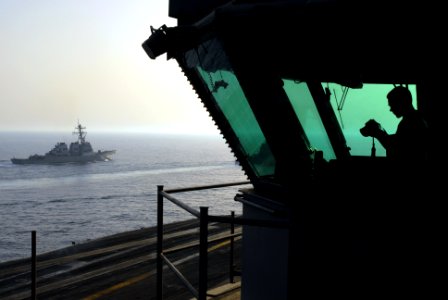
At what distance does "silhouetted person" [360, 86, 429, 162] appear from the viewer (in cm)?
431

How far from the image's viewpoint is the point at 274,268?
19.5 ft

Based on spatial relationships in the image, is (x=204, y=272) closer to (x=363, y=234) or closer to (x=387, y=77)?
(x=363, y=234)

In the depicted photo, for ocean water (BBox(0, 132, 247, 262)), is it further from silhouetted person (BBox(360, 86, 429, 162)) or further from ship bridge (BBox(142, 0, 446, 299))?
silhouetted person (BBox(360, 86, 429, 162))

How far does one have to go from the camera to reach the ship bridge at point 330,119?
12.9ft

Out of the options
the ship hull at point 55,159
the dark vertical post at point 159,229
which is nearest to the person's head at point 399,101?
the dark vertical post at point 159,229

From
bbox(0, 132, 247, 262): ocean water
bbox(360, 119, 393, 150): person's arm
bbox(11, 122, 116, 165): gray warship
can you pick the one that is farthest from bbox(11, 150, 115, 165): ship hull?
bbox(360, 119, 393, 150): person's arm

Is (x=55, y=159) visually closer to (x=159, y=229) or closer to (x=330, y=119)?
(x=159, y=229)

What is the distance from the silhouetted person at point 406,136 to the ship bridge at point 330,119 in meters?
0.14

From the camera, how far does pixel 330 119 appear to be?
531 centimetres

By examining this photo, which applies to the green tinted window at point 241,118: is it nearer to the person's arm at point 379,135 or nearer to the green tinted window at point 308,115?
the green tinted window at point 308,115

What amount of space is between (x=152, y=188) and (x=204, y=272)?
296 feet

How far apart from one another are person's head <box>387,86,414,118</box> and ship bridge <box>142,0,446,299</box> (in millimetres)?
347

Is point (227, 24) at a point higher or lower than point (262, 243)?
higher

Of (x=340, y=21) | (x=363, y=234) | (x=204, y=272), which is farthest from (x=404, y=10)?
(x=204, y=272)
